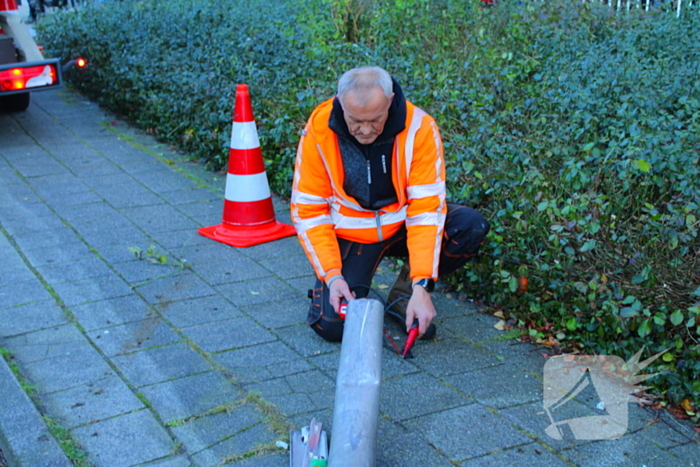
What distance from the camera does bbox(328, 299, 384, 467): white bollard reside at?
2568 millimetres

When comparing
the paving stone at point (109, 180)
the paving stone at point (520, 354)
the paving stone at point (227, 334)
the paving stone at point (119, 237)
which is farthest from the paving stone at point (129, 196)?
the paving stone at point (520, 354)

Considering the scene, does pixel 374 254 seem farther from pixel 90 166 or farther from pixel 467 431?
pixel 90 166

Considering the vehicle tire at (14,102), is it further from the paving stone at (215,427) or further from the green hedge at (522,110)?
the paving stone at (215,427)

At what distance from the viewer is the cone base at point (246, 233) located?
527 cm

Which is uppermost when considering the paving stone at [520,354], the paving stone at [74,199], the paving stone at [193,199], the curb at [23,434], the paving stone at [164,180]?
the curb at [23,434]

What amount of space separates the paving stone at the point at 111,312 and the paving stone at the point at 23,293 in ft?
0.97

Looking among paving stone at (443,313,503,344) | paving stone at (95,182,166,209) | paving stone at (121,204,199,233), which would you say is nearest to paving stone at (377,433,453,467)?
paving stone at (443,313,503,344)

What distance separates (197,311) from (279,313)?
458mm

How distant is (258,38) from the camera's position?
27.4 ft

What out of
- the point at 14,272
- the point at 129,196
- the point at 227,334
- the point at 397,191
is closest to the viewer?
the point at 397,191

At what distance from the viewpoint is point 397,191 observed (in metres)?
3.72

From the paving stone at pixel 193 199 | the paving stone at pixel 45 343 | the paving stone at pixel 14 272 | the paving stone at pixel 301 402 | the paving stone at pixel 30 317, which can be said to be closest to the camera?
the paving stone at pixel 301 402

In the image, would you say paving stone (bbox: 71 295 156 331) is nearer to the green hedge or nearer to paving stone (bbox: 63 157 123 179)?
the green hedge

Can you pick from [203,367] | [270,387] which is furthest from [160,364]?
[270,387]
